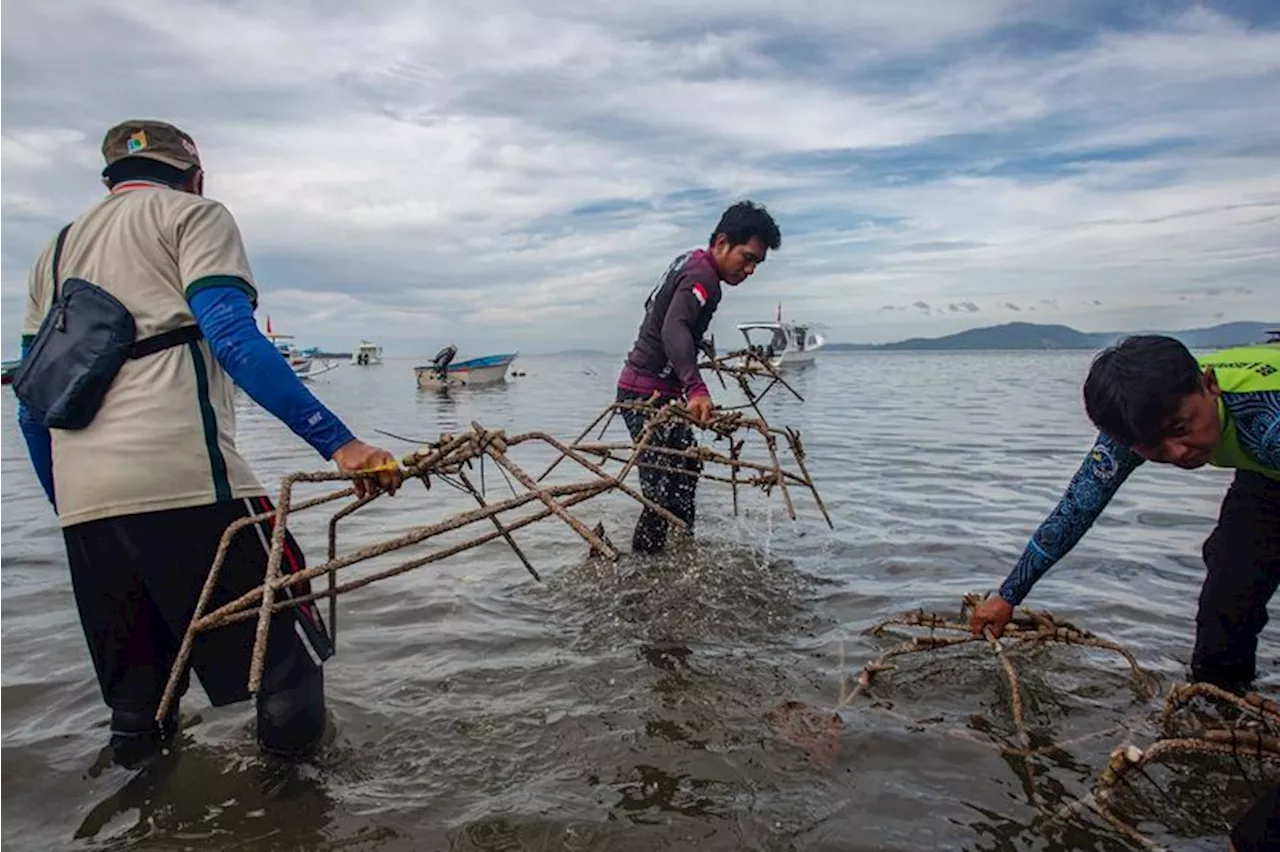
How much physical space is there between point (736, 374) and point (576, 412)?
17521mm

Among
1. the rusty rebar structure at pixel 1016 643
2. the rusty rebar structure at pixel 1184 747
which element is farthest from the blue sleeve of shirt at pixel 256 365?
the rusty rebar structure at pixel 1184 747

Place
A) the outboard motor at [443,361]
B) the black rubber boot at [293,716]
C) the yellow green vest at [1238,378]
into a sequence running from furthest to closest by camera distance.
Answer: the outboard motor at [443,361] → the black rubber boot at [293,716] → the yellow green vest at [1238,378]

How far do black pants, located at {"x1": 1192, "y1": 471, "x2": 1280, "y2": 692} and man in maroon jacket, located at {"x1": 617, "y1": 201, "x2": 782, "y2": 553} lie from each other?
2.83 meters

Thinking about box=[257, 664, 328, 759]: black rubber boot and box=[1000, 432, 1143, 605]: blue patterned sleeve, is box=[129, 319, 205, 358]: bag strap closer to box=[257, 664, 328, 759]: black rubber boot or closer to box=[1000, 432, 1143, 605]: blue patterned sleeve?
box=[257, 664, 328, 759]: black rubber boot

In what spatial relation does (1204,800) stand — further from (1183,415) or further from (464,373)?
(464,373)

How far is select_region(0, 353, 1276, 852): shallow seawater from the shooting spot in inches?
116

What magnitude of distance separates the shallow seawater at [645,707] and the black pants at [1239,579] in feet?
1.27

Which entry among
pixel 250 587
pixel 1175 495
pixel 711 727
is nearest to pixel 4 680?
pixel 250 587

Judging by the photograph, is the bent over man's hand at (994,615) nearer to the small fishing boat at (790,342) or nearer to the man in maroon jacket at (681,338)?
the man in maroon jacket at (681,338)

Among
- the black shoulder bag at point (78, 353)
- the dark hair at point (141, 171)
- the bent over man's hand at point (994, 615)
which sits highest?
the dark hair at point (141, 171)

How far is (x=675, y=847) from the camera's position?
280 centimetres

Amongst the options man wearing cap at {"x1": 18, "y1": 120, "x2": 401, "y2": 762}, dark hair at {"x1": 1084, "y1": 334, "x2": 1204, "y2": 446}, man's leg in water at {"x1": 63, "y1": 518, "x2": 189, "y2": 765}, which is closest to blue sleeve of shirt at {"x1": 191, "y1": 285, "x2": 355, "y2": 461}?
man wearing cap at {"x1": 18, "y1": 120, "x2": 401, "y2": 762}

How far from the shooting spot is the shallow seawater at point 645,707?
2957 millimetres

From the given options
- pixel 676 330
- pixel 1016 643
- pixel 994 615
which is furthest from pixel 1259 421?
pixel 676 330
